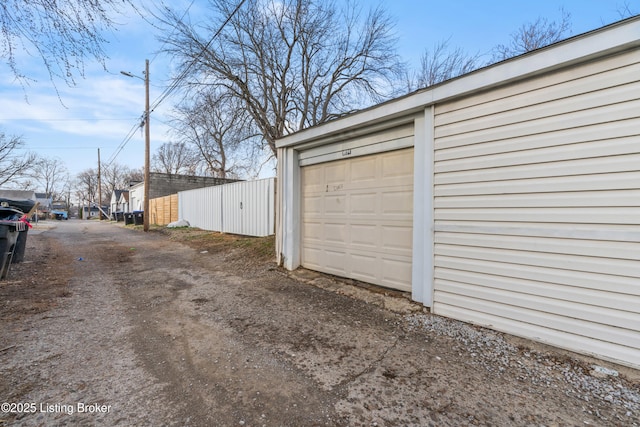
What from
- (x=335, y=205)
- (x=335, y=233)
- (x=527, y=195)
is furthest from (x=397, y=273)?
(x=527, y=195)

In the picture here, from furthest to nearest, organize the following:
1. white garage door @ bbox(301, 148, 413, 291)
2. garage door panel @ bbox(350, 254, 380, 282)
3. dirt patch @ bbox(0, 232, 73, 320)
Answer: garage door panel @ bbox(350, 254, 380, 282) < white garage door @ bbox(301, 148, 413, 291) < dirt patch @ bbox(0, 232, 73, 320)

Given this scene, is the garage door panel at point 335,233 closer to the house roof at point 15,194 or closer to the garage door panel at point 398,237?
the garage door panel at point 398,237

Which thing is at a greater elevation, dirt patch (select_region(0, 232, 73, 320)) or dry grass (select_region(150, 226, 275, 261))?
dry grass (select_region(150, 226, 275, 261))

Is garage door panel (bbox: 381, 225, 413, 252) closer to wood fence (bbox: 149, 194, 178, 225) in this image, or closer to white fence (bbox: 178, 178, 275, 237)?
white fence (bbox: 178, 178, 275, 237)

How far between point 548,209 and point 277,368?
297 centimetres

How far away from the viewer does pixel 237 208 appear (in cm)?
1042

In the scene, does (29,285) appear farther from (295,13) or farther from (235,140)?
(295,13)

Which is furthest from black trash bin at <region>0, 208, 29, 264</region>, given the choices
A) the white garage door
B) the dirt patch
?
the white garage door

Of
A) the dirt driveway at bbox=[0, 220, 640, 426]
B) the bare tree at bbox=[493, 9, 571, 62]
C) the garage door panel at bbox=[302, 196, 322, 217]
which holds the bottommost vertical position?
the dirt driveway at bbox=[0, 220, 640, 426]

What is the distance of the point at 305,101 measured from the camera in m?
11.5

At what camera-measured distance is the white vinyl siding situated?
2.29 metres

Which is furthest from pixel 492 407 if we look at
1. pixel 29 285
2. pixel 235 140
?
pixel 235 140

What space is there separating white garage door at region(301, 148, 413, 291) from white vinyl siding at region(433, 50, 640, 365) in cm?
Result: 66

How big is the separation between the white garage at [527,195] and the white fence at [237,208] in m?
5.12
